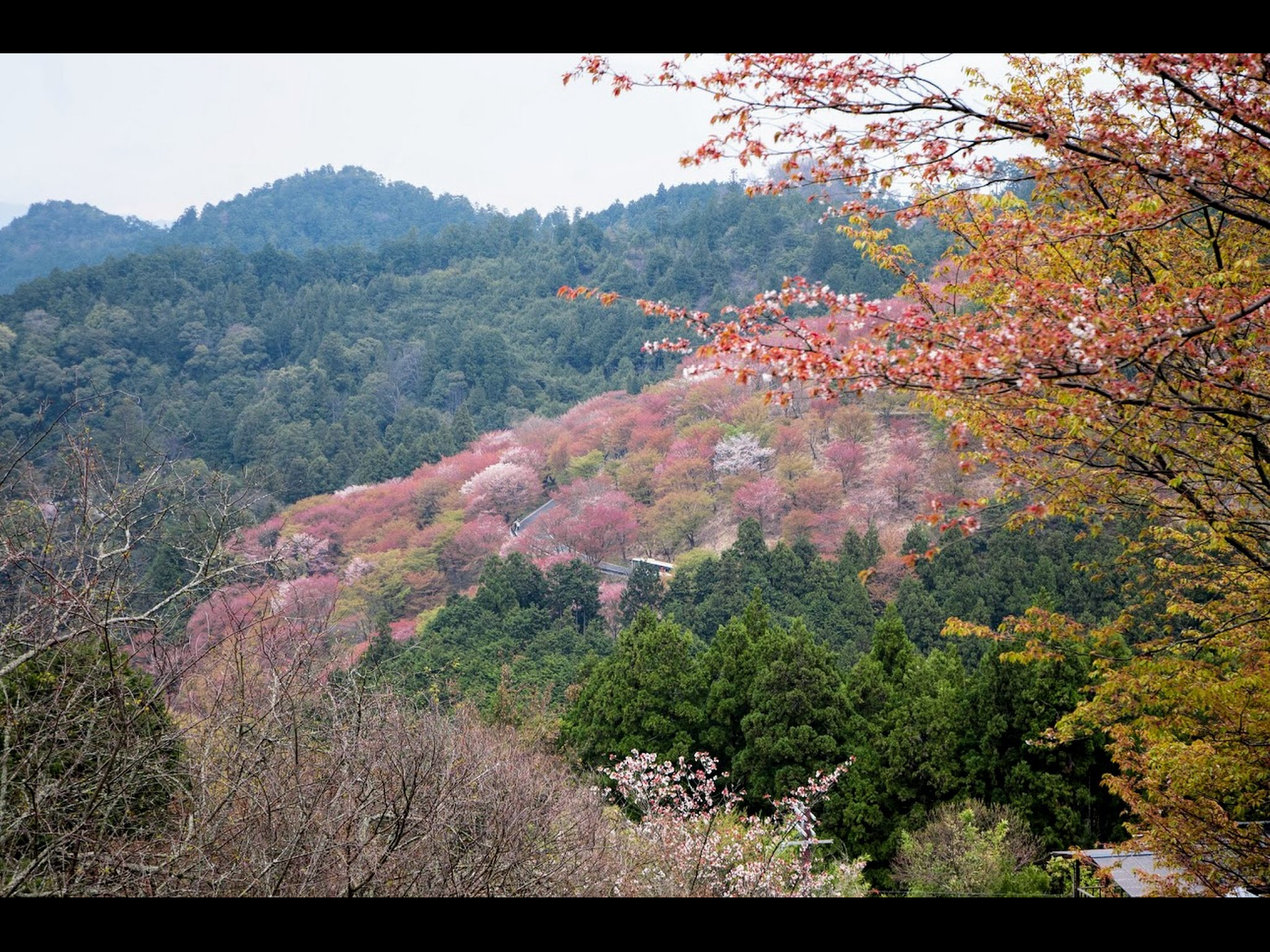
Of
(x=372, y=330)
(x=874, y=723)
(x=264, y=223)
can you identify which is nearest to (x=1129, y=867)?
(x=874, y=723)

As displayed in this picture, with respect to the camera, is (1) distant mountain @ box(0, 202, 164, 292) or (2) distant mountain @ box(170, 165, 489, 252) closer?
(1) distant mountain @ box(0, 202, 164, 292)

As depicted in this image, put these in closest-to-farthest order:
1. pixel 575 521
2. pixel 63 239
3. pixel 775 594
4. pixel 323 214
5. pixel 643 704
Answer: pixel 643 704
pixel 775 594
pixel 575 521
pixel 63 239
pixel 323 214

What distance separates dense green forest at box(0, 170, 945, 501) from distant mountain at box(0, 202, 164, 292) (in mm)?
14681

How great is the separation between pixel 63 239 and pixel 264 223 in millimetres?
11656

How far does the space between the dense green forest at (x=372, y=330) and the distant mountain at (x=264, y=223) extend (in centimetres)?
819

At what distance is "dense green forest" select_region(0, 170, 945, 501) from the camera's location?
30.4 meters

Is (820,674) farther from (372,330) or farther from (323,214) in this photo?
(323,214)

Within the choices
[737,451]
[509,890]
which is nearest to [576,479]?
[737,451]

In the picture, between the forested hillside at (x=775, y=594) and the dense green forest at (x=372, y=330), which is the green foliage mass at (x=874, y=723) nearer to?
the forested hillside at (x=775, y=594)

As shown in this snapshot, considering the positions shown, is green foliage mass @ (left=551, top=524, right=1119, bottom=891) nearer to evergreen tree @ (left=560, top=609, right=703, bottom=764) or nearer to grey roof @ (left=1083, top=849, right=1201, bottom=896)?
evergreen tree @ (left=560, top=609, right=703, bottom=764)

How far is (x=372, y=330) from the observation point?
132ft

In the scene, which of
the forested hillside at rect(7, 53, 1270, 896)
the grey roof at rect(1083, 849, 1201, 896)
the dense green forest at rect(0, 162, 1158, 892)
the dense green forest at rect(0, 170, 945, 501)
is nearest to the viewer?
the forested hillside at rect(7, 53, 1270, 896)

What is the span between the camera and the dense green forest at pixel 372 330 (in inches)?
1197

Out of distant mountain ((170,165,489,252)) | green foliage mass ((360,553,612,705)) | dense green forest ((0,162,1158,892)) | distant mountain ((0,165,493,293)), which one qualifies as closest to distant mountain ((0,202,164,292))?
distant mountain ((0,165,493,293))
